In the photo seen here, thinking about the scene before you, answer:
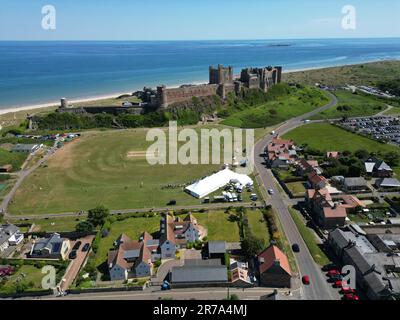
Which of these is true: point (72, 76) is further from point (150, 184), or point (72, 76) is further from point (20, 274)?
point (20, 274)

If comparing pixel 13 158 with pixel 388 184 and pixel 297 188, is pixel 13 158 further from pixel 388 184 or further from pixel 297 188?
pixel 388 184

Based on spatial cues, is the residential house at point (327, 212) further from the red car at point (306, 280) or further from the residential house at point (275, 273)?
the residential house at point (275, 273)

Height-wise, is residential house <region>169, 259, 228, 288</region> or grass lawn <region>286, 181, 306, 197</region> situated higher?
grass lawn <region>286, 181, 306, 197</region>

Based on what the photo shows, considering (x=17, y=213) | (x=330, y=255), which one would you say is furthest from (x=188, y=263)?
(x=17, y=213)

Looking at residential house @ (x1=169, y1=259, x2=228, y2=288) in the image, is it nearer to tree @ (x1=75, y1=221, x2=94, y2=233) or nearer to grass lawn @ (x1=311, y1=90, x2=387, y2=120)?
tree @ (x1=75, y1=221, x2=94, y2=233)

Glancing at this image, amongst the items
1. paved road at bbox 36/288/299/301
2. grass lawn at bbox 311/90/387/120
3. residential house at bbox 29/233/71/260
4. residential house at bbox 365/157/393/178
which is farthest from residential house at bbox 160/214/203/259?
grass lawn at bbox 311/90/387/120
